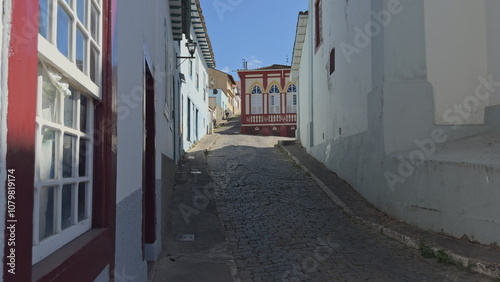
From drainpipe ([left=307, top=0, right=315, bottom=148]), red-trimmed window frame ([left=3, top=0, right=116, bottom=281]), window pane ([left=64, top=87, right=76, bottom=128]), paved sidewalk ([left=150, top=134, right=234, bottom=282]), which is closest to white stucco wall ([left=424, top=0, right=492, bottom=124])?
paved sidewalk ([left=150, top=134, right=234, bottom=282])

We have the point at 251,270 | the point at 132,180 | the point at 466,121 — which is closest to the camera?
the point at 132,180

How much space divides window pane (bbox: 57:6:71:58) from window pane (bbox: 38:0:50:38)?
0.16 meters

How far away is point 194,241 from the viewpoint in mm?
6414

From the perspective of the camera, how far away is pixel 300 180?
11.0 m

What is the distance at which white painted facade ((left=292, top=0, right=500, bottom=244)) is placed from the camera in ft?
18.1

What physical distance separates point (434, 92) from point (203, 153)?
10422 mm

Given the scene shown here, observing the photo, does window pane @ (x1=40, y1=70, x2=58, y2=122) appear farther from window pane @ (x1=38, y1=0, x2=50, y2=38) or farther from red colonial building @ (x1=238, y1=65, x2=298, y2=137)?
red colonial building @ (x1=238, y1=65, x2=298, y2=137)

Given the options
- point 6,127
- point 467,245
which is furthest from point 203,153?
point 6,127

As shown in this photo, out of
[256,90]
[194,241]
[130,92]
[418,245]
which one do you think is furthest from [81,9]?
[256,90]

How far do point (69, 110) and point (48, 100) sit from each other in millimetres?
318

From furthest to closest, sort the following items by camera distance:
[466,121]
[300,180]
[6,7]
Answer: [300,180] → [466,121] → [6,7]

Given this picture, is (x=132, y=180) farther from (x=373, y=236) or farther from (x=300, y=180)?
(x=300, y=180)

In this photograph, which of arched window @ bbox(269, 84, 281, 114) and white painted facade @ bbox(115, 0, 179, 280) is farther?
arched window @ bbox(269, 84, 281, 114)

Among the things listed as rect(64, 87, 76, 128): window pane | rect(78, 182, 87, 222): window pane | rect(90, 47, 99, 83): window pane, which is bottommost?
rect(78, 182, 87, 222): window pane
